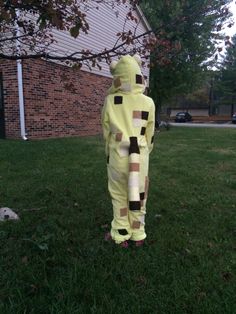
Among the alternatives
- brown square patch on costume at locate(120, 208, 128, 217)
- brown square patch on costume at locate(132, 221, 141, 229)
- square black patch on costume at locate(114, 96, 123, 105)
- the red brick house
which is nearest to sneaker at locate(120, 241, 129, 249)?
brown square patch on costume at locate(132, 221, 141, 229)

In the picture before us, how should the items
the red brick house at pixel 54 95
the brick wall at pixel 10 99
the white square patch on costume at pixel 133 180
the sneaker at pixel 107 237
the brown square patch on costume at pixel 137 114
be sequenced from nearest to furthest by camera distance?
the white square patch on costume at pixel 133 180
the brown square patch on costume at pixel 137 114
the sneaker at pixel 107 237
the brick wall at pixel 10 99
the red brick house at pixel 54 95

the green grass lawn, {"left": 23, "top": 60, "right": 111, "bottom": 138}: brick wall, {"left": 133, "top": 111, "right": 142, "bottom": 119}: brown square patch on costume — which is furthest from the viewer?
{"left": 23, "top": 60, "right": 111, "bottom": 138}: brick wall

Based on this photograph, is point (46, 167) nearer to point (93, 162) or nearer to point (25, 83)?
point (93, 162)

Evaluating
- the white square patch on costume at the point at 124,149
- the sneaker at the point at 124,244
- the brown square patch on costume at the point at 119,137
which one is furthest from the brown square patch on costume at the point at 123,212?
the brown square patch on costume at the point at 119,137

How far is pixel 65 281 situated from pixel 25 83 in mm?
9950

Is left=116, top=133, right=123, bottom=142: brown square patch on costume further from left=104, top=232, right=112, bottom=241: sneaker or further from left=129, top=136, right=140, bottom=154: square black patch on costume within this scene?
left=104, top=232, right=112, bottom=241: sneaker

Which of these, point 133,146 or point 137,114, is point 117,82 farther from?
point 133,146

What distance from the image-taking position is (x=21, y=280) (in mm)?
2828

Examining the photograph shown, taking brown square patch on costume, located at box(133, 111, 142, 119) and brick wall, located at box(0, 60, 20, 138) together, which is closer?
brown square patch on costume, located at box(133, 111, 142, 119)

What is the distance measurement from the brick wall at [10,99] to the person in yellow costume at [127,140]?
8.92 meters

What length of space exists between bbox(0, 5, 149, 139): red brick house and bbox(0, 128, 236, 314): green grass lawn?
16.5 feet

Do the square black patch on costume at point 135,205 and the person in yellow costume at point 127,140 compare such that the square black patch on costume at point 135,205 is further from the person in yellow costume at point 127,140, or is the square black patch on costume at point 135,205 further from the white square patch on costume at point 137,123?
the white square patch on costume at point 137,123

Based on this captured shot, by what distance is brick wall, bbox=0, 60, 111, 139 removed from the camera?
1173 centimetres

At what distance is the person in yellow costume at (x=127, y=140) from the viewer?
329 cm
